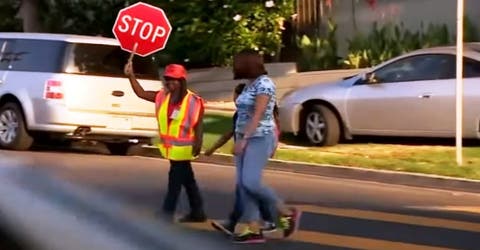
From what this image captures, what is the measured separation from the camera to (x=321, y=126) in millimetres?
16578


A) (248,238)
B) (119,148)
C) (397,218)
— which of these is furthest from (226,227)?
(119,148)

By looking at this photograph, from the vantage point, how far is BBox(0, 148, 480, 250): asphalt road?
30.4 ft

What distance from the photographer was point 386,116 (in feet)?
52.1

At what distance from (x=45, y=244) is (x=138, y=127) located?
1312 centimetres

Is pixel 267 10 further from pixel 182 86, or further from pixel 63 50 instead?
pixel 182 86

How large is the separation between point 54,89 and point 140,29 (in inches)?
105

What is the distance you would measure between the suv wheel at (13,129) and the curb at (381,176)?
2956 mm

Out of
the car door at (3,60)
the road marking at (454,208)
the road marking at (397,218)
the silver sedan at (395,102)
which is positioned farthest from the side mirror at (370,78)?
the road marking at (397,218)

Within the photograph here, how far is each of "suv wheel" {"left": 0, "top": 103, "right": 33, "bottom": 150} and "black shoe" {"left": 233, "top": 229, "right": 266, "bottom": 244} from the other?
25.6 ft

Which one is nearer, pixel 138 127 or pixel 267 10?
pixel 138 127

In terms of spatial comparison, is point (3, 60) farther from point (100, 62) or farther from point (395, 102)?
point (395, 102)

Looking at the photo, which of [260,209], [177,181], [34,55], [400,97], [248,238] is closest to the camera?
[248,238]

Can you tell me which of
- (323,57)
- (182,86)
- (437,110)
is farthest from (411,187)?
(323,57)

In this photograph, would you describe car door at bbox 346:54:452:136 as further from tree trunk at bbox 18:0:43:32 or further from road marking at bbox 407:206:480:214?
tree trunk at bbox 18:0:43:32
